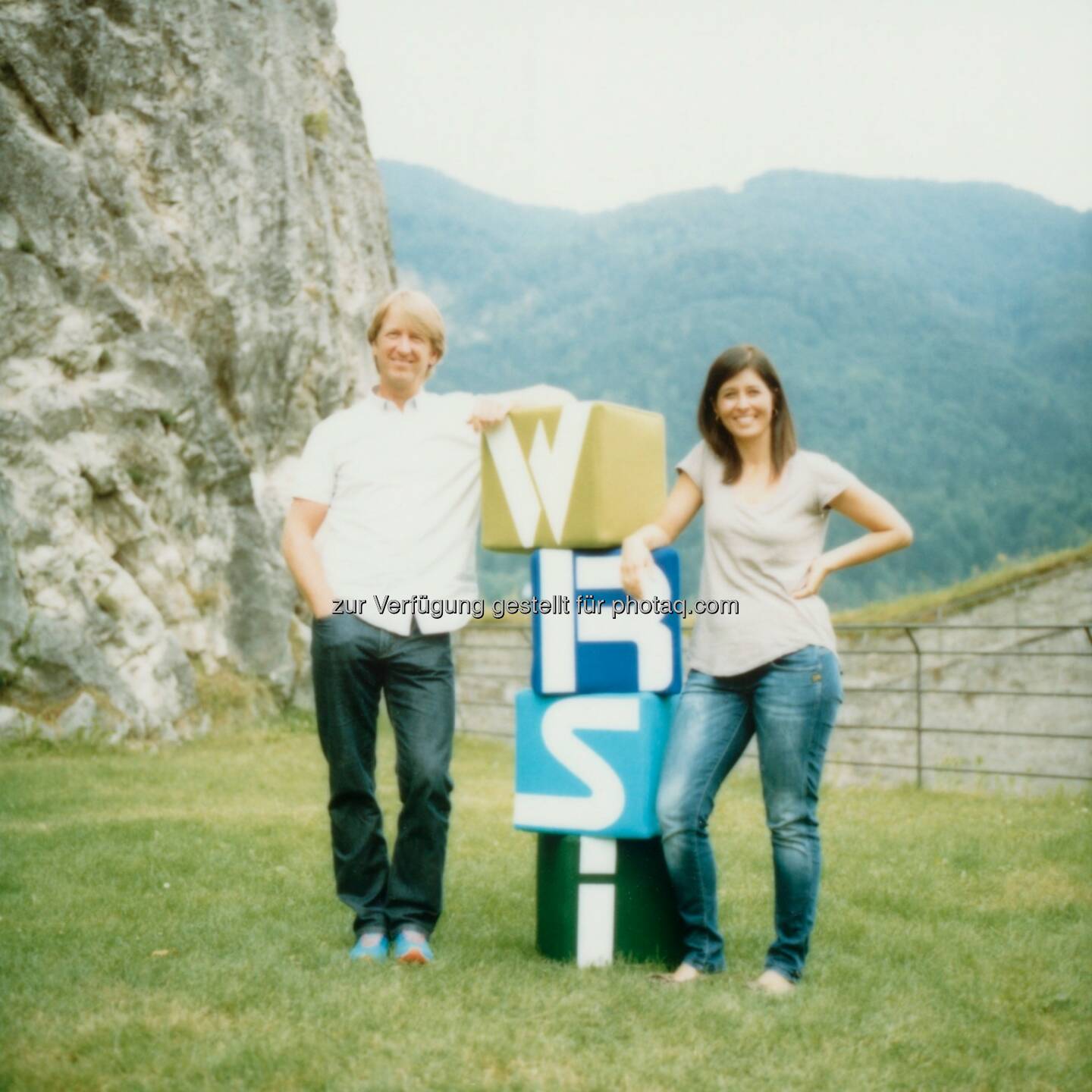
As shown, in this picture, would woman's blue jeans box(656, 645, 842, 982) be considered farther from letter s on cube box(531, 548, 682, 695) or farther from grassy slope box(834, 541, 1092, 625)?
grassy slope box(834, 541, 1092, 625)

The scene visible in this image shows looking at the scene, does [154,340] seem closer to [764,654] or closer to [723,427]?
[723,427]

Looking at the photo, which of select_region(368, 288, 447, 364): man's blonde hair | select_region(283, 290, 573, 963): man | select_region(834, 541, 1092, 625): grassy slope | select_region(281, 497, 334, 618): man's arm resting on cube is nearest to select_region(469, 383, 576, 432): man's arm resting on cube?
select_region(283, 290, 573, 963): man

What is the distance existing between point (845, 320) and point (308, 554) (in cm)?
8428

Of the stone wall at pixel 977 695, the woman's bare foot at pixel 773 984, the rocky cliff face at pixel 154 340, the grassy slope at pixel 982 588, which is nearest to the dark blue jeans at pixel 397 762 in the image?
the woman's bare foot at pixel 773 984

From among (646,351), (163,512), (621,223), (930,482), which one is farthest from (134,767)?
(621,223)

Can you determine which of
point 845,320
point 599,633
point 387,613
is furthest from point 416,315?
point 845,320

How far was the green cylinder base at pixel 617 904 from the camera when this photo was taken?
3.53 m

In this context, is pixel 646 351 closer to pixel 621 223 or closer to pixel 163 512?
pixel 621 223

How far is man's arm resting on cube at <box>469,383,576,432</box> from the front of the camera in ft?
12.1

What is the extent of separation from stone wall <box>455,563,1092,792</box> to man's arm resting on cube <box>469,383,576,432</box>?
1137 cm

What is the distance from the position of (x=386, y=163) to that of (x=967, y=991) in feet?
378

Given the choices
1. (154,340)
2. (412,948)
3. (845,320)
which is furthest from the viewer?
(845,320)

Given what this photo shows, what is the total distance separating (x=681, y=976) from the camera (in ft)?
10.9

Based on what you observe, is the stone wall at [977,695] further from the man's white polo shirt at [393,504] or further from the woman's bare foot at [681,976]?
the woman's bare foot at [681,976]
